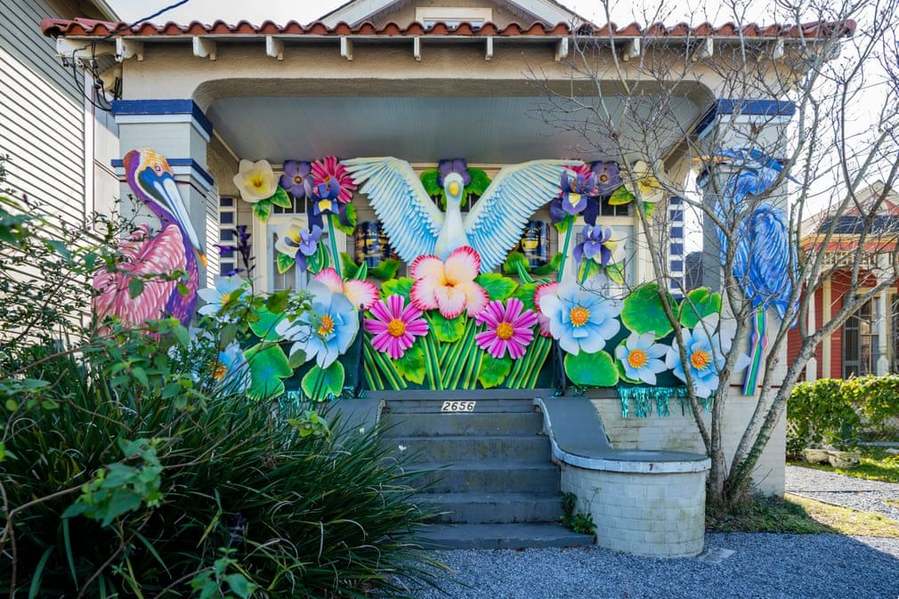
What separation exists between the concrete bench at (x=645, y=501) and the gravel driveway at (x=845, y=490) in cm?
231

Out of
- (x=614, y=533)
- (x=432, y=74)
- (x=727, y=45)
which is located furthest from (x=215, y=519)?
(x=727, y=45)

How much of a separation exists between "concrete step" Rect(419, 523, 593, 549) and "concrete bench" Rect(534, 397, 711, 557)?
0.20m

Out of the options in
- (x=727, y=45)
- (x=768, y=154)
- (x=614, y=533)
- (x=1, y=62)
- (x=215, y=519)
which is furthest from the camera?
(x=1, y=62)

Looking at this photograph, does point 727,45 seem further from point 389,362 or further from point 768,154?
point 389,362

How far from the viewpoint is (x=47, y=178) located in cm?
764

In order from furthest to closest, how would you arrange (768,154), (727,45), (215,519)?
(727,45) → (768,154) → (215,519)

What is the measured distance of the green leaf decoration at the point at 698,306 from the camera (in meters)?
5.10

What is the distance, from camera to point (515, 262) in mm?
7191

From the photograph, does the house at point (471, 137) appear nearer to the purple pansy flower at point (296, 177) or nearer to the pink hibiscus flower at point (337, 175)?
the pink hibiscus flower at point (337, 175)

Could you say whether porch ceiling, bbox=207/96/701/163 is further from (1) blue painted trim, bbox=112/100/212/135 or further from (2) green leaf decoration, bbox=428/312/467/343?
(2) green leaf decoration, bbox=428/312/467/343

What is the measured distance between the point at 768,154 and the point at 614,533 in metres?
3.16

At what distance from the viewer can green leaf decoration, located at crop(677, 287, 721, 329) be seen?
5.10m

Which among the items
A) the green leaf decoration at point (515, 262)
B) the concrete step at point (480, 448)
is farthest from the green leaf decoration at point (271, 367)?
the green leaf decoration at point (515, 262)

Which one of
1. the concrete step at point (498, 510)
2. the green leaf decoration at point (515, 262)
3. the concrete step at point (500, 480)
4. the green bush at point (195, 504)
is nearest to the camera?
the green bush at point (195, 504)
